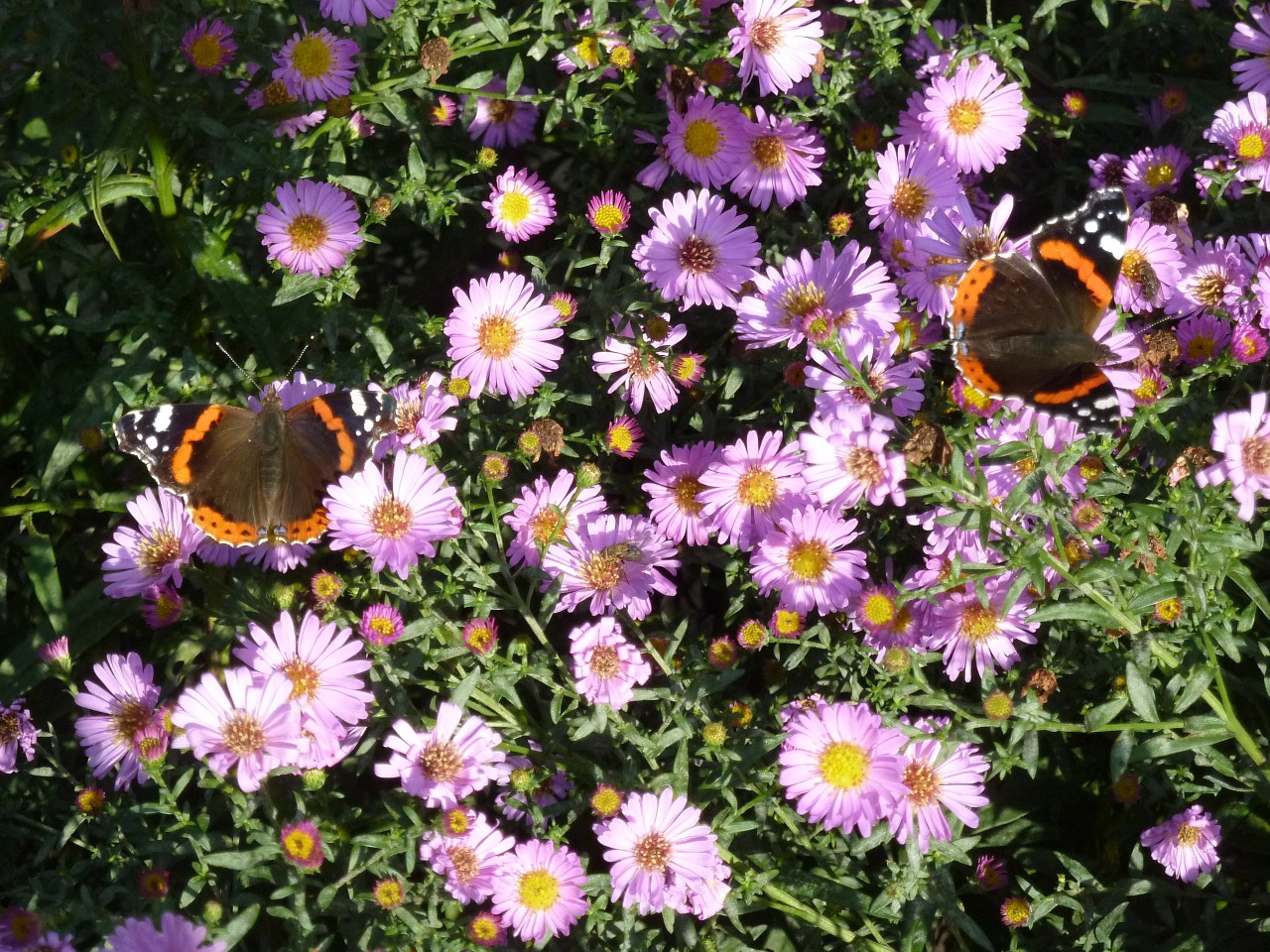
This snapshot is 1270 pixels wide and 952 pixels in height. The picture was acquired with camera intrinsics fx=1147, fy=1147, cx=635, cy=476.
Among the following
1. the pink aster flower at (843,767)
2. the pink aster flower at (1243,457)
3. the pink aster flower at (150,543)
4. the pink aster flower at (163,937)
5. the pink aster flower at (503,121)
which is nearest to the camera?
the pink aster flower at (1243,457)

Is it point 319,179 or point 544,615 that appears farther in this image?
point 319,179

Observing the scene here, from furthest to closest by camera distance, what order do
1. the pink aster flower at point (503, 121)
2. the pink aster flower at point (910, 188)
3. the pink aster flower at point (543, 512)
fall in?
the pink aster flower at point (503, 121) < the pink aster flower at point (910, 188) < the pink aster flower at point (543, 512)

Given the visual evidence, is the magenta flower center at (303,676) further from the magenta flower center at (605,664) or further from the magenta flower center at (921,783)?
the magenta flower center at (921,783)

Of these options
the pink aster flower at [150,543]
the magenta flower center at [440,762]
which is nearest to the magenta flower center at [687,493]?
the magenta flower center at [440,762]

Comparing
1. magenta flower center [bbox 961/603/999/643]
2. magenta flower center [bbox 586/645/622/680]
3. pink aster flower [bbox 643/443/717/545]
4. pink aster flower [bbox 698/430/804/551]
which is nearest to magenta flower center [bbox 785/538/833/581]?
pink aster flower [bbox 698/430/804/551]

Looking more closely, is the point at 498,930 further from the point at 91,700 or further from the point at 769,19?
the point at 769,19

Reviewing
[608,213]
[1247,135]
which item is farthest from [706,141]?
[1247,135]

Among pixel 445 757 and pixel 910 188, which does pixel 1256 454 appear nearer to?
pixel 910 188

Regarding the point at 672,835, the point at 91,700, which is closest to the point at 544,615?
the point at 672,835
